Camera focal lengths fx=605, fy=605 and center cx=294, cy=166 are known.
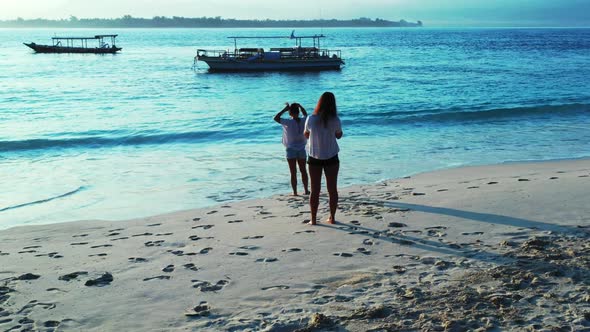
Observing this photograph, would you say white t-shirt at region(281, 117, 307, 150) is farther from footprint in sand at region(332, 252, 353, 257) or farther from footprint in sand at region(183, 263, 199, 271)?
footprint in sand at region(183, 263, 199, 271)

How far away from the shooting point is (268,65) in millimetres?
48500

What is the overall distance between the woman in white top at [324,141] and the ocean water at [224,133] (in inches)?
134

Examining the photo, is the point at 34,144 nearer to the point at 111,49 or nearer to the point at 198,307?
the point at 198,307

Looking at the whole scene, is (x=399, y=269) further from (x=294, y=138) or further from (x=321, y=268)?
(x=294, y=138)

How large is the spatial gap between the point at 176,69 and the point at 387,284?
53.9 metres

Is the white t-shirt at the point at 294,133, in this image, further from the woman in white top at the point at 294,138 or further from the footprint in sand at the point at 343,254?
the footprint in sand at the point at 343,254

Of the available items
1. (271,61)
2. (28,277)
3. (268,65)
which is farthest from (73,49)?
(28,277)

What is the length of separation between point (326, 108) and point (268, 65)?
42.4 meters

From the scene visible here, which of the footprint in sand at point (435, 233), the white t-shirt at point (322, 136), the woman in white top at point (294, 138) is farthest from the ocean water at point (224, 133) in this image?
Answer: the footprint in sand at point (435, 233)

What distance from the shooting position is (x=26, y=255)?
6602mm

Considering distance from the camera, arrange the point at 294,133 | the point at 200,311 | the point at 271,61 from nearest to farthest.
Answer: the point at 200,311
the point at 294,133
the point at 271,61

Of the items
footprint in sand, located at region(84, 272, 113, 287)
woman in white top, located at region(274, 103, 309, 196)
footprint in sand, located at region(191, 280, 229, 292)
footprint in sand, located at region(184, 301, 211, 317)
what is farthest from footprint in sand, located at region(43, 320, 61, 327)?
woman in white top, located at region(274, 103, 309, 196)

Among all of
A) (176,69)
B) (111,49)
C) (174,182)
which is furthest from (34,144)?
(111,49)

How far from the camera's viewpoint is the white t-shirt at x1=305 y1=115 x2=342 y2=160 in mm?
6898
